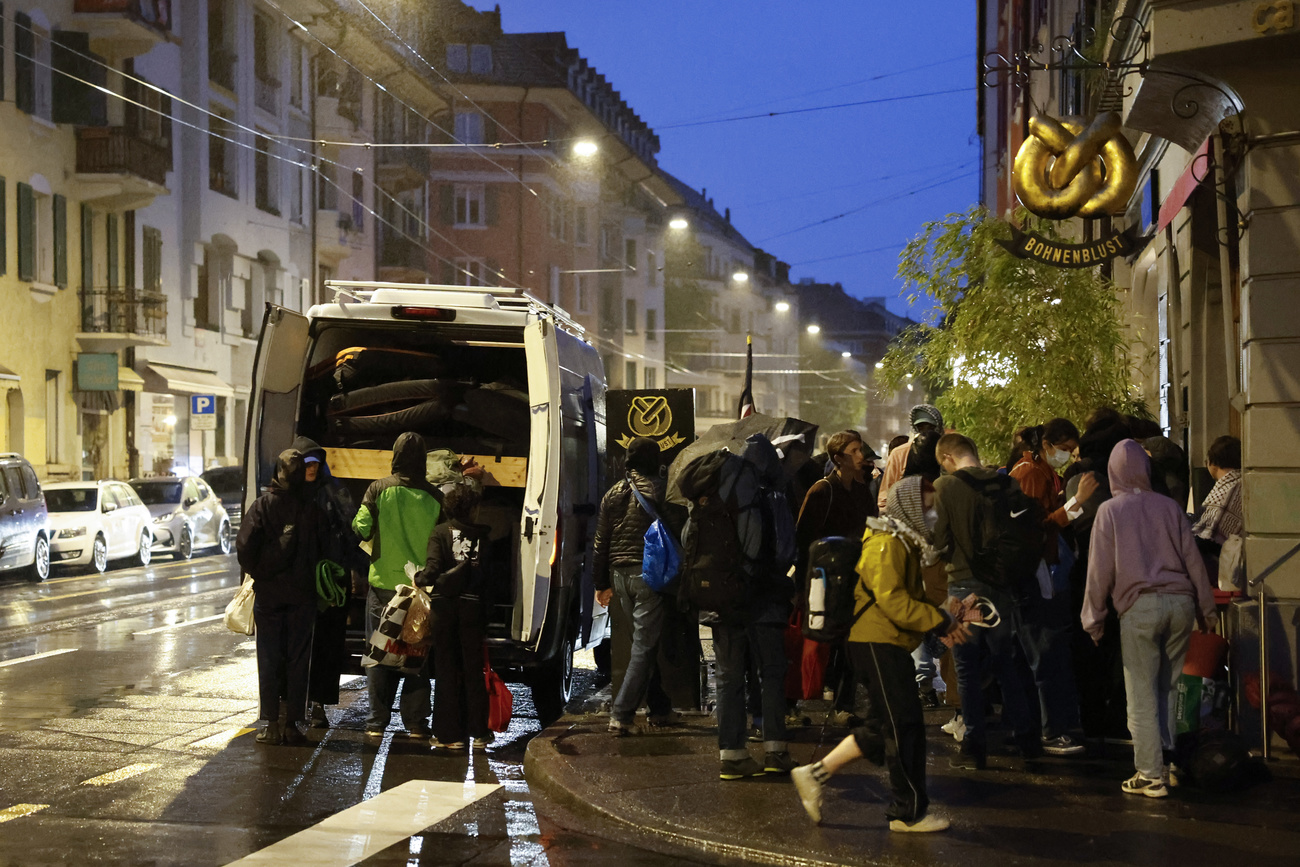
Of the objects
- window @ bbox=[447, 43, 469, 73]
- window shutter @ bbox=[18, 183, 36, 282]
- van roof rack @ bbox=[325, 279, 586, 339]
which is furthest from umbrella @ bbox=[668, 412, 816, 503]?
window @ bbox=[447, 43, 469, 73]

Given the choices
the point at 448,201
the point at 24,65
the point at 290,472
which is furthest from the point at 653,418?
the point at 448,201

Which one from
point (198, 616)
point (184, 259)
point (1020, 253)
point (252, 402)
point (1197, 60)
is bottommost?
point (198, 616)

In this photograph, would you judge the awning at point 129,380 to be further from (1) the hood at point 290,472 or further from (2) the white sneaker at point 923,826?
(2) the white sneaker at point 923,826

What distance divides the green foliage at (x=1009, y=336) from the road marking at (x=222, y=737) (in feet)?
27.3

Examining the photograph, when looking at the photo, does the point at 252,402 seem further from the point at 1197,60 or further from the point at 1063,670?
the point at 1197,60

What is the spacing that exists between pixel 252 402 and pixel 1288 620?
6.02 metres

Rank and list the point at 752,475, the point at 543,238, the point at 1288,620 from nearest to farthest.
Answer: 1. the point at 752,475
2. the point at 1288,620
3. the point at 543,238

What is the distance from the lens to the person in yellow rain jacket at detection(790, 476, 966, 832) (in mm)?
6828

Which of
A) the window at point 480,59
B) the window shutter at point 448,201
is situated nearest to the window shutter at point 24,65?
the window shutter at point 448,201

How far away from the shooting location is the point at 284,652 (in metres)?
9.30

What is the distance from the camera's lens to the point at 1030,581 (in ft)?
27.1

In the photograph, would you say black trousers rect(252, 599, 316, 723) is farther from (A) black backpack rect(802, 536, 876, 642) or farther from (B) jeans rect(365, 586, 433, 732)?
(A) black backpack rect(802, 536, 876, 642)

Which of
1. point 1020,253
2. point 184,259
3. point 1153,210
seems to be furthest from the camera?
point 184,259

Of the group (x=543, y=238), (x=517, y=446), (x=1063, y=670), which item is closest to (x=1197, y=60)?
(x=1063, y=670)
